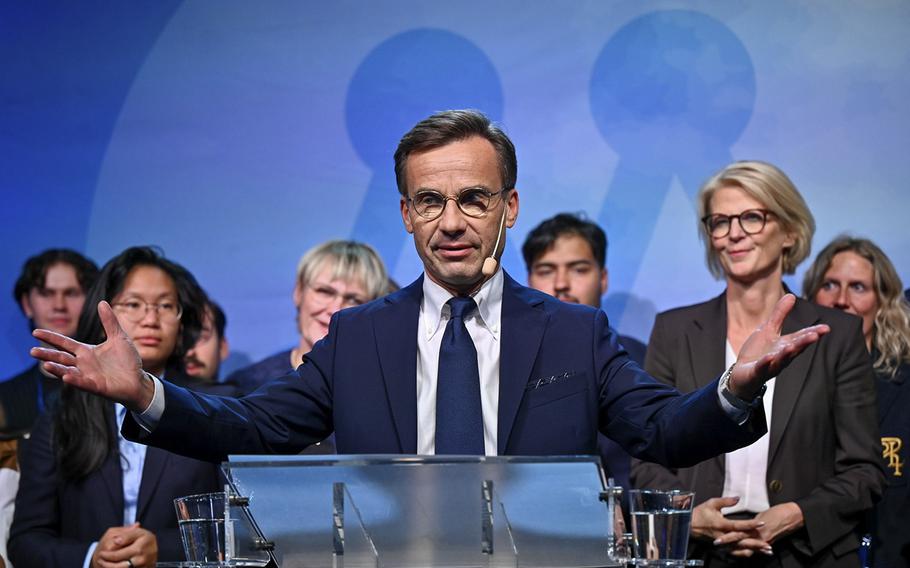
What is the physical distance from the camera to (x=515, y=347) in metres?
2.51

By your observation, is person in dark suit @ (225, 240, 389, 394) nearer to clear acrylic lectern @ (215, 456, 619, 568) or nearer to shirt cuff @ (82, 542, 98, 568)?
shirt cuff @ (82, 542, 98, 568)

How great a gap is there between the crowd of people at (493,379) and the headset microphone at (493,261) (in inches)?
0.9

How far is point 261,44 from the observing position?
18.5ft

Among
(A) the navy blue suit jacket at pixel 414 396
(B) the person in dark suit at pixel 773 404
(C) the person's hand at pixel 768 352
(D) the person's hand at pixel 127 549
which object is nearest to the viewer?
(C) the person's hand at pixel 768 352

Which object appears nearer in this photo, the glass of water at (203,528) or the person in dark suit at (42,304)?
the glass of water at (203,528)

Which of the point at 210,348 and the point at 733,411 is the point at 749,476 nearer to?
the point at 733,411

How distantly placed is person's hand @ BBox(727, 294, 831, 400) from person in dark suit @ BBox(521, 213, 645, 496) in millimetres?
2466

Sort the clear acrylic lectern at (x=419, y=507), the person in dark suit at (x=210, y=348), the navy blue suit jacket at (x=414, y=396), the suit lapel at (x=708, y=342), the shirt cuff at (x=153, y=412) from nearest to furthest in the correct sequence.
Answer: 1. the clear acrylic lectern at (x=419, y=507)
2. the shirt cuff at (x=153, y=412)
3. the navy blue suit jacket at (x=414, y=396)
4. the suit lapel at (x=708, y=342)
5. the person in dark suit at (x=210, y=348)

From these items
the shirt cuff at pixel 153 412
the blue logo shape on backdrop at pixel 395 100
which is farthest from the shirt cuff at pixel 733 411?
the blue logo shape on backdrop at pixel 395 100

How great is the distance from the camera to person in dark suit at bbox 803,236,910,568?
4.02 meters

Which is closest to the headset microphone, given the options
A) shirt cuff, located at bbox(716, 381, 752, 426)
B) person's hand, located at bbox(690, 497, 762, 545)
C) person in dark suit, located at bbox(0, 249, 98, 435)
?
shirt cuff, located at bbox(716, 381, 752, 426)

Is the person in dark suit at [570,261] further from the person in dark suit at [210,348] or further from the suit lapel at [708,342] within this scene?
the person in dark suit at [210,348]

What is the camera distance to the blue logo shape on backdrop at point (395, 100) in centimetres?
551

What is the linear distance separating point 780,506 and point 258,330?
2897mm
